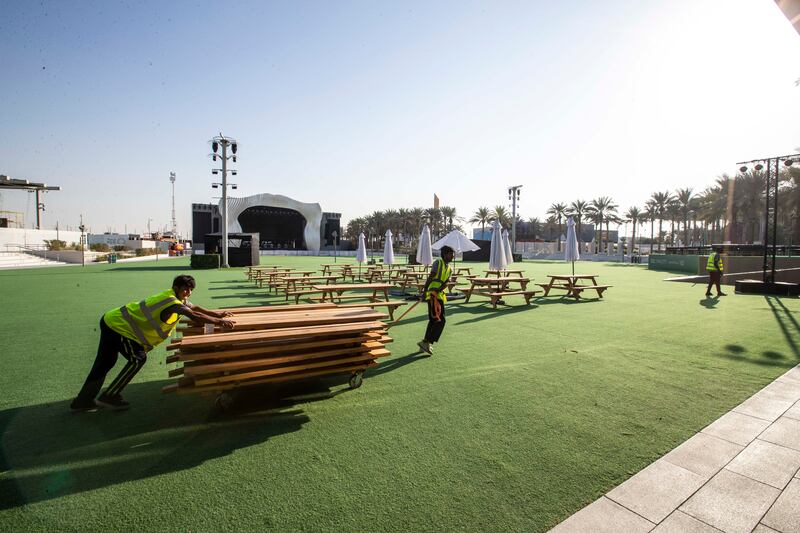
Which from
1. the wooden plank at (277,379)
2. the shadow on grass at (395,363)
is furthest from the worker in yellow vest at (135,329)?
the shadow on grass at (395,363)

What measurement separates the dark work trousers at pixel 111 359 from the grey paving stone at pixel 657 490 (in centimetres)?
423

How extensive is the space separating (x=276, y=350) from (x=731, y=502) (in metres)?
3.78

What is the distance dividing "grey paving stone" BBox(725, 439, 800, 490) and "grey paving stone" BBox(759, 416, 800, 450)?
0.11 meters

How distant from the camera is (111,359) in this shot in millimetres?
4039

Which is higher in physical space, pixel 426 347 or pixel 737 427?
pixel 426 347

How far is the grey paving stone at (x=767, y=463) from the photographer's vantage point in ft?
9.83

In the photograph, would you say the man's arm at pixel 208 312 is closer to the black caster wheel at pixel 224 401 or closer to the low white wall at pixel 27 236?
the black caster wheel at pixel 224 401

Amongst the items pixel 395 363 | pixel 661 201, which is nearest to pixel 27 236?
pixel 395 363

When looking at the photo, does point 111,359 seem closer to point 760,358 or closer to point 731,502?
point 731,502

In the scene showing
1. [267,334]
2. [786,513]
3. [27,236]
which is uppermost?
[27,236]

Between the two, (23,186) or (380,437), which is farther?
(23,186)

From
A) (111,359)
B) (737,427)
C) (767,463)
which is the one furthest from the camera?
(111,359)

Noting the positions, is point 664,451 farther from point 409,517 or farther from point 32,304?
point 32,304

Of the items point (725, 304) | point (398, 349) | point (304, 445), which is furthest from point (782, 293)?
point (304, 445)
